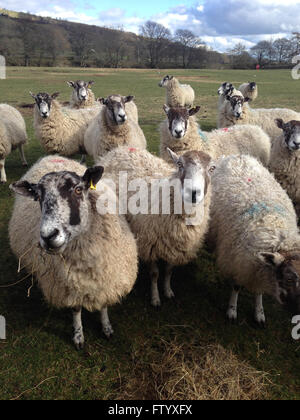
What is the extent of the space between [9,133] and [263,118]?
268 inches

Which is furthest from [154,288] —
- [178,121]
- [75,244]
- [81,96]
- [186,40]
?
[186,40]

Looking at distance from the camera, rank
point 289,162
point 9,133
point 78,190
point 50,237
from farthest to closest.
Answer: point 9,133 < point 289,162 < point 78,190 < point 50,237

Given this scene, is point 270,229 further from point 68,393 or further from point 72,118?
point 72,118

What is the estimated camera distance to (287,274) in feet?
9.18

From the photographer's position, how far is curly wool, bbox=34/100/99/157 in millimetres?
7520

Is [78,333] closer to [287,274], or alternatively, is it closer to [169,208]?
[169,208]

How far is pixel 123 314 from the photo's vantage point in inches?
148

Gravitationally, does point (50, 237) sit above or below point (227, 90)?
below

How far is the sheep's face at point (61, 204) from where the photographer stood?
224 cm

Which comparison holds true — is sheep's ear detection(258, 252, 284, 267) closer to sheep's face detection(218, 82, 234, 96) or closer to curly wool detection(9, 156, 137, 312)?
curly wool detection(9, 156, 137, 312)

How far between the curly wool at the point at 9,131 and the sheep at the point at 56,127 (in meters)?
0.44

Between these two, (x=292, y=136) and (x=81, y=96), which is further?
(x=81, y=96)

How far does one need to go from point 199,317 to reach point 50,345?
1.84 m

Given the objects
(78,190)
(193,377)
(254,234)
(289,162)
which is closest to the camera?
(78,190)
